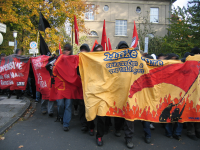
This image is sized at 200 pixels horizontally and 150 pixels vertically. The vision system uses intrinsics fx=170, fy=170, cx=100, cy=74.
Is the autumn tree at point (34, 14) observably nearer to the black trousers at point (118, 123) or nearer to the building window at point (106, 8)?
the building window at point (106, 8)

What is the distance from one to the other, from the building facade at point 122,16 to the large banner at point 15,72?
54.7ft

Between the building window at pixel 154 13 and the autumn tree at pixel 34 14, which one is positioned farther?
the building window at pixel 154 13

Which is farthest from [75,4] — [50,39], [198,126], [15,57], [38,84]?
[198,126]

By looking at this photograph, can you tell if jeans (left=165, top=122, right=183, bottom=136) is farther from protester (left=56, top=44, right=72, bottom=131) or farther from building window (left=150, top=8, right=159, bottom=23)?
building window (left=150, top=8, right=159, bottom=23)

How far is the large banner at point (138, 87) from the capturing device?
3662 millimetres

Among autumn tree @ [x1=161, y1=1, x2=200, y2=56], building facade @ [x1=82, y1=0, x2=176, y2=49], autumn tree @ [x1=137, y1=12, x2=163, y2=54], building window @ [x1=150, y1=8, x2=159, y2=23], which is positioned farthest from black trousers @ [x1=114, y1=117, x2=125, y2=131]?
building window @ [x1=150, y1=8, x2=159, y2=23]

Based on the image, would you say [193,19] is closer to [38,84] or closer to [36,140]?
[38,84]

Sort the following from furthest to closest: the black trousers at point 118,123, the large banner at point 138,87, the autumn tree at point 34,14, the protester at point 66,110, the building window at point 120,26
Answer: the building window at point 120,26, the autumn tree at point 34,14, the protester at point 66,110, the black trousers at point 118,123, the large banner at point 138,87

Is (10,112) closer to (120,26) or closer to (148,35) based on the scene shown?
(148,35)

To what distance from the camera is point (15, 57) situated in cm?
704

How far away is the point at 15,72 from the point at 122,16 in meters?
20.0

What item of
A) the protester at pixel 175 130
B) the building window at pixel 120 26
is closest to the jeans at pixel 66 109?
the protester at pixel 175 130

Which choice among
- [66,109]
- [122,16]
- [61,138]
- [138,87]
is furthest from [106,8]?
[61,138]

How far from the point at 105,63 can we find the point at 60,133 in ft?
6.77
